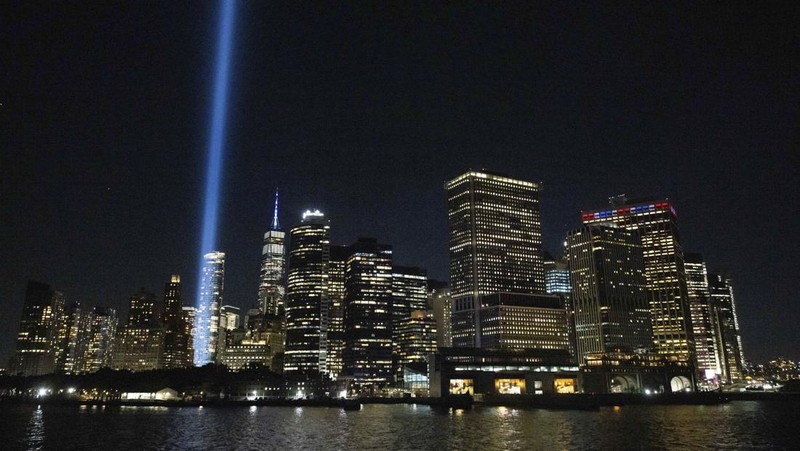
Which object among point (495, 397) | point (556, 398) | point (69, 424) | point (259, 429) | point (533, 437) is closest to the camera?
point (533, 437)

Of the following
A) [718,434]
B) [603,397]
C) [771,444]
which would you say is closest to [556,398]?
[603,397]

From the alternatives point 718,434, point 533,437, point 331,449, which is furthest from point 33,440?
point 718,434

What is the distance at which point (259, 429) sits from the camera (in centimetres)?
9812

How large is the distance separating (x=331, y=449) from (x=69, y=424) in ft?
220

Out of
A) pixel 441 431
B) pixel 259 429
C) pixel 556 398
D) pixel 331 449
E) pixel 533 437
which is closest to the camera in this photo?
pixel 331 449

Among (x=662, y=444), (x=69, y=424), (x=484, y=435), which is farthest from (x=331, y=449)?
(x=69, y=424)

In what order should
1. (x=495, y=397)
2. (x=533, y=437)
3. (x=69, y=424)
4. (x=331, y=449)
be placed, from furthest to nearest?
(x=495, y=397)
(x=69, y=424)
(x=533, y=437)
(x=331, y=449)

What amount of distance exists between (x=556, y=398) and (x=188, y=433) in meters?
121

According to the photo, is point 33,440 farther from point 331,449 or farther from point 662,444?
point 662,444

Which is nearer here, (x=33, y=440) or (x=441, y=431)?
(x=33, y=440)

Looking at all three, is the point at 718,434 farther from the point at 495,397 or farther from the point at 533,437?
A: the point at 495,397

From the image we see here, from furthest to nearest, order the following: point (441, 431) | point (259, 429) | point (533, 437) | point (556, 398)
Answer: point (556, 398) < point (259, 429) < point (441, 431) < point (533, 437)

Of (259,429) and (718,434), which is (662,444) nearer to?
(718,434)

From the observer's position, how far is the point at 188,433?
9175 cm
